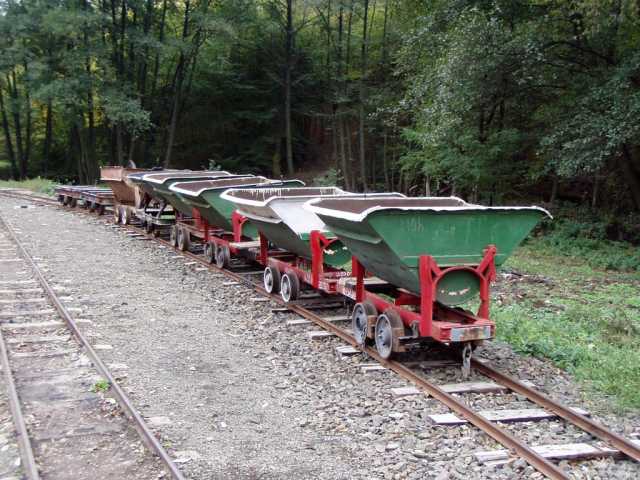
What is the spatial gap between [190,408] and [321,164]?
38.0 metres

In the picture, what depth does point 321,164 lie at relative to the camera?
4334 centimetres

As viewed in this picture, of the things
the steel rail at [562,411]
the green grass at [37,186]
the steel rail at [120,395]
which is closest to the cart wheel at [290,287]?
the steel rail at [120,395]

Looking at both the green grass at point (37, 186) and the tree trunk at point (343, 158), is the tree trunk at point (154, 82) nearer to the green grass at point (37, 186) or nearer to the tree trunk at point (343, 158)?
the green grass at point (37, 186)

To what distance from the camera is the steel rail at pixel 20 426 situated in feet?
15.3

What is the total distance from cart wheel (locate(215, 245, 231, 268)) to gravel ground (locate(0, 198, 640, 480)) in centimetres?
203

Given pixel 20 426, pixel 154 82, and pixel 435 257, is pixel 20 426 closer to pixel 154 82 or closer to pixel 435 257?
pixel 435 257

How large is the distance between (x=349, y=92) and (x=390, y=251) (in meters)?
26.9

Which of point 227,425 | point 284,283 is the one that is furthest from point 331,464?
point 284,283

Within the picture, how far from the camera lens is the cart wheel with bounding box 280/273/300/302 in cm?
984

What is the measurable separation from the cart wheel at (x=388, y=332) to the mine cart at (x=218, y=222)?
199 inches

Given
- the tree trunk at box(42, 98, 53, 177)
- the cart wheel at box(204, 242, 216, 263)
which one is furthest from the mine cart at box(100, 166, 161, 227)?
the tree trunk at box(42, 98, 53, 177)

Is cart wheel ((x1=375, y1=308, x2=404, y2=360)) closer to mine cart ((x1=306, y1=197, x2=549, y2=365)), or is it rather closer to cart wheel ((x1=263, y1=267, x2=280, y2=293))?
mine cart ((x1=306, y1=197, x2=549, y2=365))

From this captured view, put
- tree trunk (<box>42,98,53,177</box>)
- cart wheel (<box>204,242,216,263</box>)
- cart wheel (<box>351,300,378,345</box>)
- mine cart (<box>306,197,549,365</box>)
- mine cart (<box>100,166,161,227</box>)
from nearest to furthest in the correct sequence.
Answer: mine cart (<box>306,197,549,365</box>) → cart wheel (<box>351,300,378,345</box>) → cart wheel (<box>204,242,216,263</box>) → mine cart (<box>100,166,161,227</box>) → tree trunk (<box>42,98,53,177</box>)

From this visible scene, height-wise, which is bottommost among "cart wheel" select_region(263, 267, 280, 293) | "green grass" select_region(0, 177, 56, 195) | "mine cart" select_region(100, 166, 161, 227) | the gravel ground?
the gravel ground
